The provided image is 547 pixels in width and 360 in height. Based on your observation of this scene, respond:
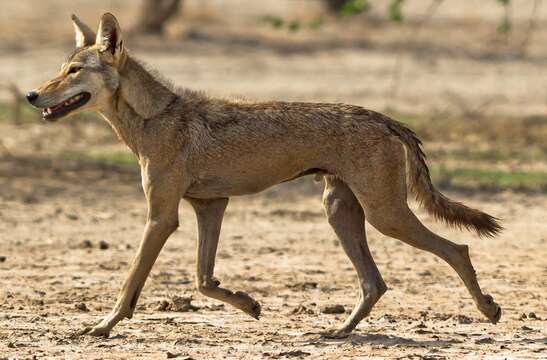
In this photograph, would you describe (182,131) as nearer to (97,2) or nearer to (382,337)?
(382,337)

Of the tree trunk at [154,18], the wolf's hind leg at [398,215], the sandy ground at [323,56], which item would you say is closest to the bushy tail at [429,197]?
the wolf's hind leg at [398,215]

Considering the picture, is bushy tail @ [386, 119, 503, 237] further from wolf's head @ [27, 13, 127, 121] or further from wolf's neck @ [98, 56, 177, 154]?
wolf's head @ [27, 13, 127, 121]

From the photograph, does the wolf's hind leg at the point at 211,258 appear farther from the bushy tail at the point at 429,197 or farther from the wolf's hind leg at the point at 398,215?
the bushy tail at the point at 429,197

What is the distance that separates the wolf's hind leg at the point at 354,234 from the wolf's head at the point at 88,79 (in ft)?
5.01

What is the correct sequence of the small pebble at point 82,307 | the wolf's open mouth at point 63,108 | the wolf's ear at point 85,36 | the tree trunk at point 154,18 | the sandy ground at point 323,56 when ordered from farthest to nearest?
the tree trunk at point 154,18
the sandy ground at point 323,56
the small pebble at point 82,307
the wolf's ear at point 85,36
the wolf's open mouth at point 63,108

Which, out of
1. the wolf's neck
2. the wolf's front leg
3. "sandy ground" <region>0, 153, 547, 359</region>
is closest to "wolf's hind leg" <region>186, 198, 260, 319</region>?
"sandy ground" <region>0, 153, 547, 359</region>

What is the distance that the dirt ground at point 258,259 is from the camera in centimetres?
847

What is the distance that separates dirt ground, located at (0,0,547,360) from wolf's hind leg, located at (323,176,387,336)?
23 cm

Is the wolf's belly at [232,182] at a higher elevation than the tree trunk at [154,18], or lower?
lower

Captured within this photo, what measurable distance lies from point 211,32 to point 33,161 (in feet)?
36.2

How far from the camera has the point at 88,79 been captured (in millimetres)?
8633

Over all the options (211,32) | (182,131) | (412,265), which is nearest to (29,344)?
(182,131)

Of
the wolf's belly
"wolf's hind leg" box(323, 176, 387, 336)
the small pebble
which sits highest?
the wolf's belly

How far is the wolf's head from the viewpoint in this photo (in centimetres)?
857
